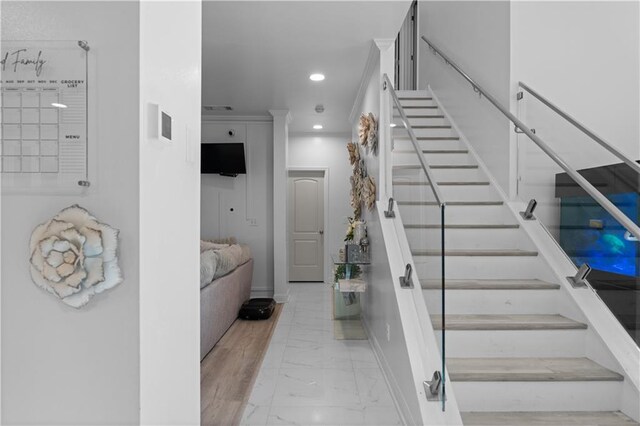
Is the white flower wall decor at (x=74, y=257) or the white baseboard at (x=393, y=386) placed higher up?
the white flower wall decor at (x=74, y=257)

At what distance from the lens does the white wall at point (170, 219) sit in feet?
3.74

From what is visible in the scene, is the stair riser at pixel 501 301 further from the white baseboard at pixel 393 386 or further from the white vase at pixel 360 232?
the white vase at pixel 360 232

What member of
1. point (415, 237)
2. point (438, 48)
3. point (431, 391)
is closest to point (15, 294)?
point (431, 391)

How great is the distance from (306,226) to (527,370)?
5.59 metres

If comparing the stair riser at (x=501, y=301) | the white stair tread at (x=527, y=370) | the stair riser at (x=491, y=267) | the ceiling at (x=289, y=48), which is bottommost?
the white stair tread at (x=527, y=370)

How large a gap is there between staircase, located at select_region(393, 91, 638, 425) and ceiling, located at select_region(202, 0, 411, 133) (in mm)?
823

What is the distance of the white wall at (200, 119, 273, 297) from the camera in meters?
5.94

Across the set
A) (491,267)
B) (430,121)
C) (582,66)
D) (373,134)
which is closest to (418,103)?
(430,121)

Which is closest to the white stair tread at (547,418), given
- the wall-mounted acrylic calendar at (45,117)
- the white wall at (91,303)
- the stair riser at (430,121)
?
the white wall at (91,303)

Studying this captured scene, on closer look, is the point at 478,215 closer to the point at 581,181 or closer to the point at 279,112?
the point at 581,181

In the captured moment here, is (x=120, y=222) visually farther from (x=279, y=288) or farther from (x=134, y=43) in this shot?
(x=279, y=288)

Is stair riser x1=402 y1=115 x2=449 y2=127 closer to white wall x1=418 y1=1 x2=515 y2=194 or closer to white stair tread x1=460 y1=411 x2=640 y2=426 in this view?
white wall x1=418 y1=1 x2=515 y2=194

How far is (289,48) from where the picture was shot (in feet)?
11.3

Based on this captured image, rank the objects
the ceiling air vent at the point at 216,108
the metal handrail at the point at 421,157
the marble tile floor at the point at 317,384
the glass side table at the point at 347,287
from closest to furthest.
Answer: the metal handrail at the point at 421,157
the marble tile floor at the point at 317,384
the glass side table at the point at 347,287
the ceiling air vent at the point at 216,108
